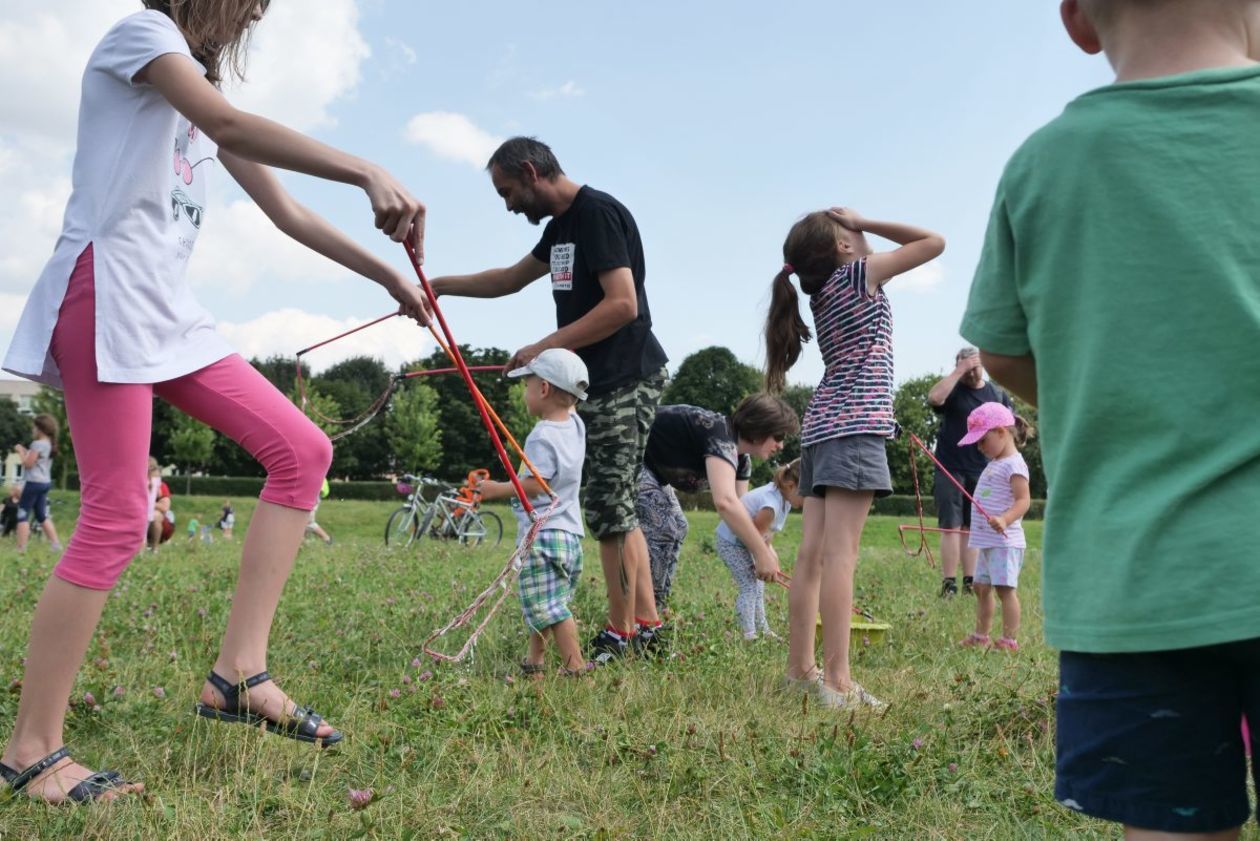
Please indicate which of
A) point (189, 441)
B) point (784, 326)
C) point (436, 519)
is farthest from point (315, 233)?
point (189, 441)

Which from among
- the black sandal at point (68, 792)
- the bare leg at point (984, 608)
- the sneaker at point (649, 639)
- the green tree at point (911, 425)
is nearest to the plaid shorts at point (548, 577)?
the sneaker at point (649, 639)

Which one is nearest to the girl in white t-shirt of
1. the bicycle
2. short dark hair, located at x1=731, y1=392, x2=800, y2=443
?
short dark hair, located at x1=731, y1=392, x2=800, y2=443

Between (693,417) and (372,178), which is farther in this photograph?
(693,417)

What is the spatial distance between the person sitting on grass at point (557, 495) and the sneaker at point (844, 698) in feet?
2.96

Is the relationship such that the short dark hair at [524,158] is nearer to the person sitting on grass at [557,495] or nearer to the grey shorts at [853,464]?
the person sitting on grass at [557,495]

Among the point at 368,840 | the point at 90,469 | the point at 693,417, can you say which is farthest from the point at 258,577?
the point at 693,417

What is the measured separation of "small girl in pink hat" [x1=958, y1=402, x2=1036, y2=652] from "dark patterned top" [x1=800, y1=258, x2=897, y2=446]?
75.1 inches

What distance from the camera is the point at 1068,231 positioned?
1.40 metres

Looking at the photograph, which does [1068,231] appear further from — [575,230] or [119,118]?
[575,230]

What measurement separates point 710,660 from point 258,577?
1.91 m

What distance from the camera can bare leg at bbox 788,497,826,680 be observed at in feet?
13.0

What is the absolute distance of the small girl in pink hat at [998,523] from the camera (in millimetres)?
5617

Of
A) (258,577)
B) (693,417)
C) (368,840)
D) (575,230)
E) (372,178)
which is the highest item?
(575,230)

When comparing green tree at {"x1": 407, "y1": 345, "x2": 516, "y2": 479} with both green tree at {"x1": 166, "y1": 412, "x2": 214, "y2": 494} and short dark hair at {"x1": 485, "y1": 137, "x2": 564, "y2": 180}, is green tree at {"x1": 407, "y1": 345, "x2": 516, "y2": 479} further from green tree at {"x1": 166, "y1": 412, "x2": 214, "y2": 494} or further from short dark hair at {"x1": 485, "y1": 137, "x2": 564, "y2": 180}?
short dark hair at {"x1": 485, "y1": 137, "x2": 564, "y2": 180}
